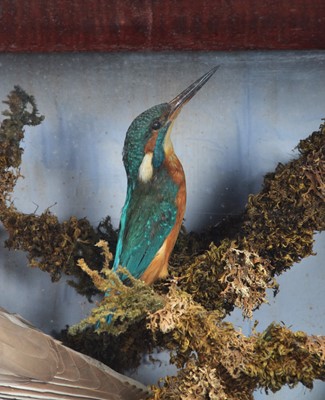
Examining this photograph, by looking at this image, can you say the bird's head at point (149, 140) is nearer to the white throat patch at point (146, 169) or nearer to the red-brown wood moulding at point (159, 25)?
the white throat patch at point (146, 169)

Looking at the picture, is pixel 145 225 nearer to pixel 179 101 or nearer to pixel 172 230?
pixel 172 230

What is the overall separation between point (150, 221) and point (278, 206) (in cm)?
18

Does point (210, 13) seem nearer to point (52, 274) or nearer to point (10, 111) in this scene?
point (10, 111)

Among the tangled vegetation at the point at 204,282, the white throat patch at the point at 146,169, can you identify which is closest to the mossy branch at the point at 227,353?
the tangled vegetation at the point at 204,282

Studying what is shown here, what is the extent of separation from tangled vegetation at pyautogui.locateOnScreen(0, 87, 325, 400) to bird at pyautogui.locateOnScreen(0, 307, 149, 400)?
65 mm

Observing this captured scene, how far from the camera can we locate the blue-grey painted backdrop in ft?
4.54

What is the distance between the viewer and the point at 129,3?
4.29ft

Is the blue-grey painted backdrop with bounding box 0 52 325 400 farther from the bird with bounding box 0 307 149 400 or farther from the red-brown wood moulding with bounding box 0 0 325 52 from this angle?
the bird with bounding box 0 307 149 400

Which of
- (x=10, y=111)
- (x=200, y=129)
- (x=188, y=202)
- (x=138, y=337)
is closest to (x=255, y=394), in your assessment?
(x=138, y=337)

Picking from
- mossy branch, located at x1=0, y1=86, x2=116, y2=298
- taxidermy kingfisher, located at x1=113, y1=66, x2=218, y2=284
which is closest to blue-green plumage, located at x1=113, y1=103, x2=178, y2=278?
taxidermy kingfisher, located at x1=113, y1=66, x2=218, y2=284

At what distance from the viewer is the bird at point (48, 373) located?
1.14 metres

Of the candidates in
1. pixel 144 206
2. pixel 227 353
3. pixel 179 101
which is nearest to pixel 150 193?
pixel 144 206

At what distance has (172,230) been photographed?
3.96 feet

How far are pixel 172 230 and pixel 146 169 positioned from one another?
93 millimetres
